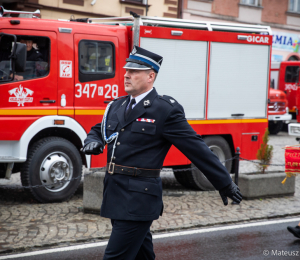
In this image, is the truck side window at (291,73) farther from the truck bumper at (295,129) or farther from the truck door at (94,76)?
the truck door at (94,76)

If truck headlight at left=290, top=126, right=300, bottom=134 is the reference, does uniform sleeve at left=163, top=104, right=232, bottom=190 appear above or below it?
above

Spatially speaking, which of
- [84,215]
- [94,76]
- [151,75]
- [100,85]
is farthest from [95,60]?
[151,75]

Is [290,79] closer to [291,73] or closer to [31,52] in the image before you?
[291,73]

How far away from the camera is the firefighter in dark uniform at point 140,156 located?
11.4 ft

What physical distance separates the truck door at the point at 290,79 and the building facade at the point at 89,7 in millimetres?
6278

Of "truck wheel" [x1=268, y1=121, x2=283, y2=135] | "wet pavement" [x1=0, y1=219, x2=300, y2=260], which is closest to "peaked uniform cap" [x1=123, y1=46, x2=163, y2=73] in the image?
"wet pavement" [x1=0, y1=219, x2=300, y2=260]

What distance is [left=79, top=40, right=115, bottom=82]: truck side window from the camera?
784 centimetres

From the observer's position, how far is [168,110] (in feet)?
11.8

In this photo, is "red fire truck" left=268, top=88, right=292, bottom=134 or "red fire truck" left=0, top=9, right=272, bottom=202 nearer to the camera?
"red fire truck" left=0, top=9, right=272, bottom=202

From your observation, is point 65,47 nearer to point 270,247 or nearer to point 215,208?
point 215,208

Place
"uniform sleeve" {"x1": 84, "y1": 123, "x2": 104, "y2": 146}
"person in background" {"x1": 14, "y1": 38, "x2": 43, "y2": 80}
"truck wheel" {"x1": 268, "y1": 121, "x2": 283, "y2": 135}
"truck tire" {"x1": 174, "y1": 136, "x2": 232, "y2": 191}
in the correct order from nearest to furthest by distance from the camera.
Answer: "uniform sleeve" {"x1": 84, "y1": 123, "x2": 104, "y2": 146}
"person in background" {"x1": 14, "y1": 38, "x2": 43, "y2": 80}
"truck tire" {"x1": 174, "y1": 136, "x2": 232, "y2": 191}
"truck wheel" {"x1": 268, "y1": 121, "x2": 283, "y2": 135}

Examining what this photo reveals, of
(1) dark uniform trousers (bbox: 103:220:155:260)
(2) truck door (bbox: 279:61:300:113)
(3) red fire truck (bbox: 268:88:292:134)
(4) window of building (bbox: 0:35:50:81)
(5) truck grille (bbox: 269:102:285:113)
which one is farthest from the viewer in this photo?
(2) truck door (bbox: 279:61:300:113)

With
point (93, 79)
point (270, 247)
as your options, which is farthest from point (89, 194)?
point (270, 247)
